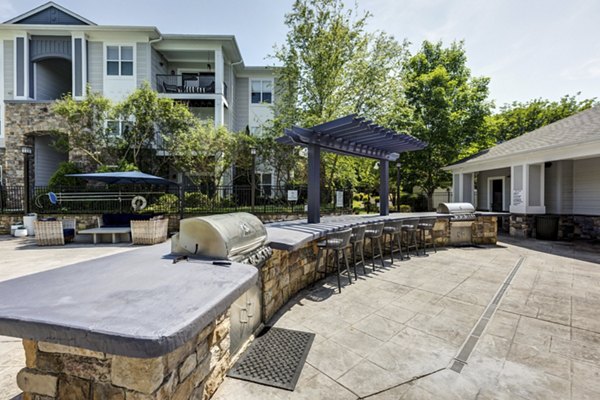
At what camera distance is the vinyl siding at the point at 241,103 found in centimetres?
1838

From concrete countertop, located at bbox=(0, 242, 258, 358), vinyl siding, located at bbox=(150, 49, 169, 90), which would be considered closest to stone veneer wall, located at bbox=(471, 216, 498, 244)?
concrete countertop, located at bbox=(0, 242, 258, 358)

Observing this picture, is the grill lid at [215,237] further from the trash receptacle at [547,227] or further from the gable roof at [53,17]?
the gable roof at [53,17]

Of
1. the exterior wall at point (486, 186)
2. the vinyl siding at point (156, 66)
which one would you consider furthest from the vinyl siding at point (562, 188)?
the vinyl siding at point (156, 66)

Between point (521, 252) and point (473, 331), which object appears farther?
point (521, 252)

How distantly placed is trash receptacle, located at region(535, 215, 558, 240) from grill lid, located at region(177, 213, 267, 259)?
1212cm

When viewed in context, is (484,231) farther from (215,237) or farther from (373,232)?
(215,237)

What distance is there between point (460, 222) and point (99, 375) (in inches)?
370

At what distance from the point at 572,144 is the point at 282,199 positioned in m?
A: 10.7

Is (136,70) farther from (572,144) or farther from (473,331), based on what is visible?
(572,144)

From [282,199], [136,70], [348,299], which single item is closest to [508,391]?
[348,299]

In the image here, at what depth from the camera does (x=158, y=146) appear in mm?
14453

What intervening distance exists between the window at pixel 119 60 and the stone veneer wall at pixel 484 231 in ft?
59.2

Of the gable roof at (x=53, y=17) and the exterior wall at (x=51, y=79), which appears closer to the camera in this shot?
the gable roof at (x=53, y=17)

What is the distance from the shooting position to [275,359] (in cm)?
265
